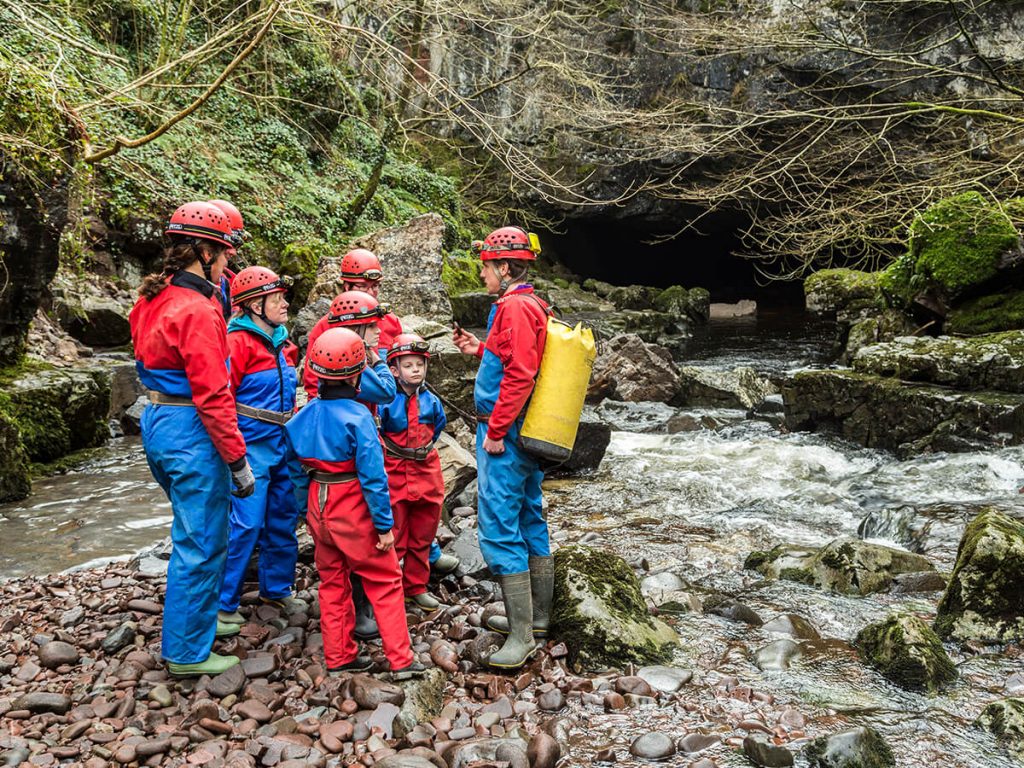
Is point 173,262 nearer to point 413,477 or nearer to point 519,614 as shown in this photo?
point 413,477

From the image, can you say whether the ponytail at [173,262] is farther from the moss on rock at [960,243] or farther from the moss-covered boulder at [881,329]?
the moss-covered boulder at [881,329]

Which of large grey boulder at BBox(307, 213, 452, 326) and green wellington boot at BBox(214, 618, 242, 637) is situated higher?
large grey boulder at BBox(307, 213, 452, 326)

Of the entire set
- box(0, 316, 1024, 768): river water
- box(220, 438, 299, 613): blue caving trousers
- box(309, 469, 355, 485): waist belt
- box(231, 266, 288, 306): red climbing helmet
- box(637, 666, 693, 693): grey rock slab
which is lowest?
box(0, 316, 1024, 768): river water

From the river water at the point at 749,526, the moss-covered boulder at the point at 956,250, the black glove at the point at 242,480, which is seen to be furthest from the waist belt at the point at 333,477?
the moss-covered boulder at the point at 956,250

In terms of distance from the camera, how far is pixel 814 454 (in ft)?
32.9

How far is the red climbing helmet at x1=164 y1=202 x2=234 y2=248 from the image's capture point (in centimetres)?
365

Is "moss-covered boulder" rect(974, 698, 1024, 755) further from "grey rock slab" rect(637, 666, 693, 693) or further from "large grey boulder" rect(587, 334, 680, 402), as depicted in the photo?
"large grey boulder" rect(587, 334, 680, 402)

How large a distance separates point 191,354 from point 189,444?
0.44m

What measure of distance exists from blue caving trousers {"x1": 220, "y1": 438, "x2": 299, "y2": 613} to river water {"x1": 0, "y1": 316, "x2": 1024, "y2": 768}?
1.81 metres

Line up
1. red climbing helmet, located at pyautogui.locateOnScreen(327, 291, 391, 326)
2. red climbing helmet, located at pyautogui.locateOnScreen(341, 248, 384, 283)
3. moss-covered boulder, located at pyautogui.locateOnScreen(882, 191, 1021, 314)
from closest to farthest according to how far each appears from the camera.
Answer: red climbing helmet, located at pyautogui.locateOnScreen(327, 291, 391, 326)
red climbing helmet, located at pyautogui.locateOnScreen(341, 248, 384, 283)
moss-covered boulder, located at pyautogui.locateOnScreen(882, 191, 1021, 314)

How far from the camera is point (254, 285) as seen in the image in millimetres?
4406

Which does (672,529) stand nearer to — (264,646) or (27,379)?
(264,646)

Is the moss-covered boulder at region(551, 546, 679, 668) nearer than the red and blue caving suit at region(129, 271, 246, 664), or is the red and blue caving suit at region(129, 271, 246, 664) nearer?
the red and blue caving suit at region(129, 271, 246, 664)

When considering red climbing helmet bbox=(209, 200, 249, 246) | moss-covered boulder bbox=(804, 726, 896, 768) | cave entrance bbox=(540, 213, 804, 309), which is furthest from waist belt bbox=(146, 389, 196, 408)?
cave entrance bbox=(540, 213, 804, 309)
